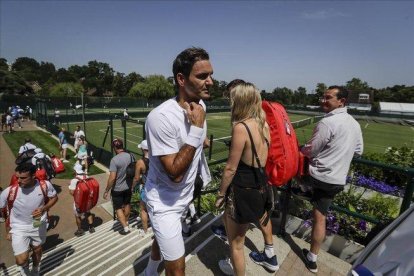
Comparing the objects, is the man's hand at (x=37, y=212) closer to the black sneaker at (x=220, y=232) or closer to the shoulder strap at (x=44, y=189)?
the shoulder strap at (x=44, y=189)

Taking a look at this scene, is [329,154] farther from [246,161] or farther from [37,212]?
[37,212]

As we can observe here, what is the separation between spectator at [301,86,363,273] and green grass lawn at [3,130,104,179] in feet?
41.8

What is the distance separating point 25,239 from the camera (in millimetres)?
4160

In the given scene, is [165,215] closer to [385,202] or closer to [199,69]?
[199,69]

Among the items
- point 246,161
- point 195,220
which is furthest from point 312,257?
point 195,220

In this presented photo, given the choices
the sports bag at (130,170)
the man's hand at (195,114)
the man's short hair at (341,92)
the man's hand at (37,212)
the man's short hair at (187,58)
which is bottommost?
the man's hand at (37,212)

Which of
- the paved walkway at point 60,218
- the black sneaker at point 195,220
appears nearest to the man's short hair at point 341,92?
the black sneaker at point 195,220

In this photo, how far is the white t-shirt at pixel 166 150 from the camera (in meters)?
1.99

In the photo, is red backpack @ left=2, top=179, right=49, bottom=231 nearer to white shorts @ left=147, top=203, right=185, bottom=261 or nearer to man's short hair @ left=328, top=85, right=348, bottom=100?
white shorts @ left=147, top=203, right=185, bottom=261

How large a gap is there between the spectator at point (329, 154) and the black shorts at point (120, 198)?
432 centimetres

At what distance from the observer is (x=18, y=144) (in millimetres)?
19516

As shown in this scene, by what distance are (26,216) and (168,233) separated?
3151 millimetres

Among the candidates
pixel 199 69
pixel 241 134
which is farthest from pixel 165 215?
pixel 199 69

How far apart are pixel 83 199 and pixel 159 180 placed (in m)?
5.24
